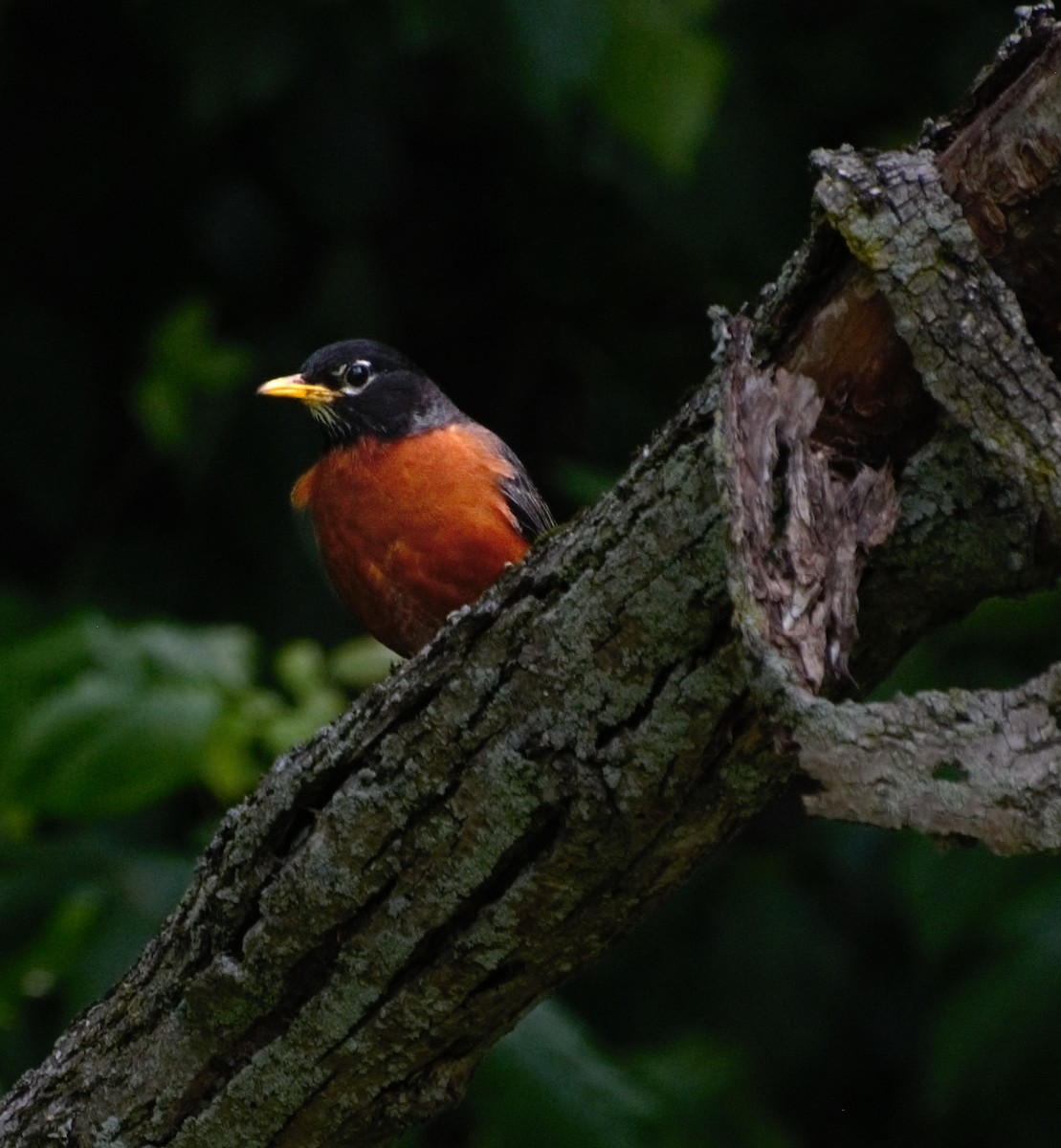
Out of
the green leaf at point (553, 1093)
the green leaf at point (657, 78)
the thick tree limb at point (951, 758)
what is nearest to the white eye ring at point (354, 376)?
the green leaf at point (657, 78)

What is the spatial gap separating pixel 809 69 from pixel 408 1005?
4956 mm

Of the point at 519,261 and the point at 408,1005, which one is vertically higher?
the point at 519,261

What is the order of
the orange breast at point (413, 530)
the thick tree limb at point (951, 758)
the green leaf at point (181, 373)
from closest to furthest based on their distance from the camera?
the thick tree limb at point (951, 758)
the orange breast at point (413, 530)
the green leaf at point (181, 373)

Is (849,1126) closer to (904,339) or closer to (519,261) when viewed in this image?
(519,261)

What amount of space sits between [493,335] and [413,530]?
2.87 m

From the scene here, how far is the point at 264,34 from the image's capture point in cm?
576

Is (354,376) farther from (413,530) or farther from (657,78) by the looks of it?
(657,78)

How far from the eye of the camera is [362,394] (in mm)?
5453

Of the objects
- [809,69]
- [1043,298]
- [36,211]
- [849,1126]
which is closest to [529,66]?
[809,69]

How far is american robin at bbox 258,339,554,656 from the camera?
4.81 meters

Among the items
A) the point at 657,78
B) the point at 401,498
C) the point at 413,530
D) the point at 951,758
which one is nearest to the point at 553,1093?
the point at 413,530

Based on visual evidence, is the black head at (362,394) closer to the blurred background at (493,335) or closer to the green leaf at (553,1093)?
the blurred background at (493,335)

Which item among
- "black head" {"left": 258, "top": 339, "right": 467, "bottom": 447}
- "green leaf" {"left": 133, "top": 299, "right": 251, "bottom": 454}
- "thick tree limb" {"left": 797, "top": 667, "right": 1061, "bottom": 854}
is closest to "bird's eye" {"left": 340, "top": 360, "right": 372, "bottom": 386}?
"black head" {"left": 258, "top": 339, "right": 467, "bottom": 447}

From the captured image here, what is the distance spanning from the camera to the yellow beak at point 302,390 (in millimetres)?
5445
